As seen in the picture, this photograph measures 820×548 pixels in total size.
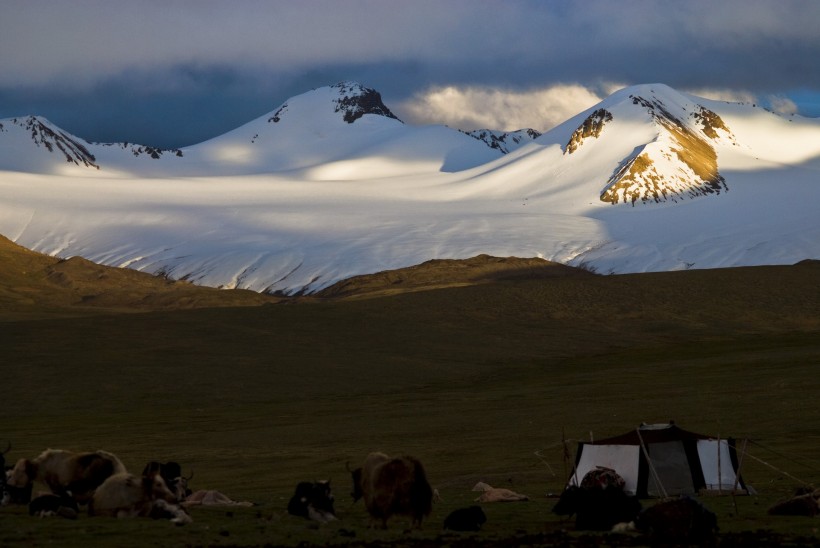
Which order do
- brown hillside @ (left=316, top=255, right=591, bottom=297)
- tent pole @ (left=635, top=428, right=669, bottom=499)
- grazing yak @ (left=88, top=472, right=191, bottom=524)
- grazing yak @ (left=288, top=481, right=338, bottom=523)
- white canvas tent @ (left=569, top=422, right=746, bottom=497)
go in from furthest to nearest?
1. brown hillside @ (left=316, top=255, right=591, bottom=297)
2. white canvas tent @ (left=569, top=422, right=746, bottom=497)
3. tent pole @ (left=635, top=428, right=669, bottom=499)
4. grazing yak @ (left=288, top=481, right=338, bottom=523)
5. grazing yak @ (left=88, top=472, right=191, bottom=524)

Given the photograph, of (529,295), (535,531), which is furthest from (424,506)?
(529,295)

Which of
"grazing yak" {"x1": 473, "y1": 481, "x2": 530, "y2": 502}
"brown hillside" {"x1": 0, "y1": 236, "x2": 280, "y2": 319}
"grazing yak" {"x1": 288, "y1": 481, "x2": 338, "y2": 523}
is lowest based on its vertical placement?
"grazing yak" {"x1": 473, "y1": 481, "x2": 530, "y2": 502}

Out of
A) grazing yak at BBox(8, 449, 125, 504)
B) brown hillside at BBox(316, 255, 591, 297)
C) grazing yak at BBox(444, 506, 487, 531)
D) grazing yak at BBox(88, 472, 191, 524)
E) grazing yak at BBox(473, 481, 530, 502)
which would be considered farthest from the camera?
brown hillside at BBox(316, 255, 591, 297)

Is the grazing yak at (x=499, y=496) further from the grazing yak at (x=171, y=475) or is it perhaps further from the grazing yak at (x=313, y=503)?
the grazing yak at (x=171, y=475)

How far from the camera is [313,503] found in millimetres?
20547

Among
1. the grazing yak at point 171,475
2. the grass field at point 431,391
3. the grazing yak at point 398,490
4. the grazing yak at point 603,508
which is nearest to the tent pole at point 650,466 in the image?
the grass field at point 431,391

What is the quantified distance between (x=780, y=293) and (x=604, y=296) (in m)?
15.2

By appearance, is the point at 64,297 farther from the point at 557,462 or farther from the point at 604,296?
the point at 557,462

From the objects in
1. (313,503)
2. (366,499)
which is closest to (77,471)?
(313,503)

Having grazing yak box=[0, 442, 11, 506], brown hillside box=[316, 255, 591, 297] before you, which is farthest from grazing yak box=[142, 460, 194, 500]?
brown hillside box=[316, 255, 591, 297]

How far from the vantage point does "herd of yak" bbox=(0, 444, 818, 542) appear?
733 inches

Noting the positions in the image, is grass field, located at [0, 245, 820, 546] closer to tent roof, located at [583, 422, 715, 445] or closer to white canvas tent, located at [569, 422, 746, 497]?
white canvas tent, located at [569, 422, 746, 497]

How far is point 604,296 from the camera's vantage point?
110125 millimetres

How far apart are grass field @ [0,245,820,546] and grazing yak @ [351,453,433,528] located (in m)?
0.48
